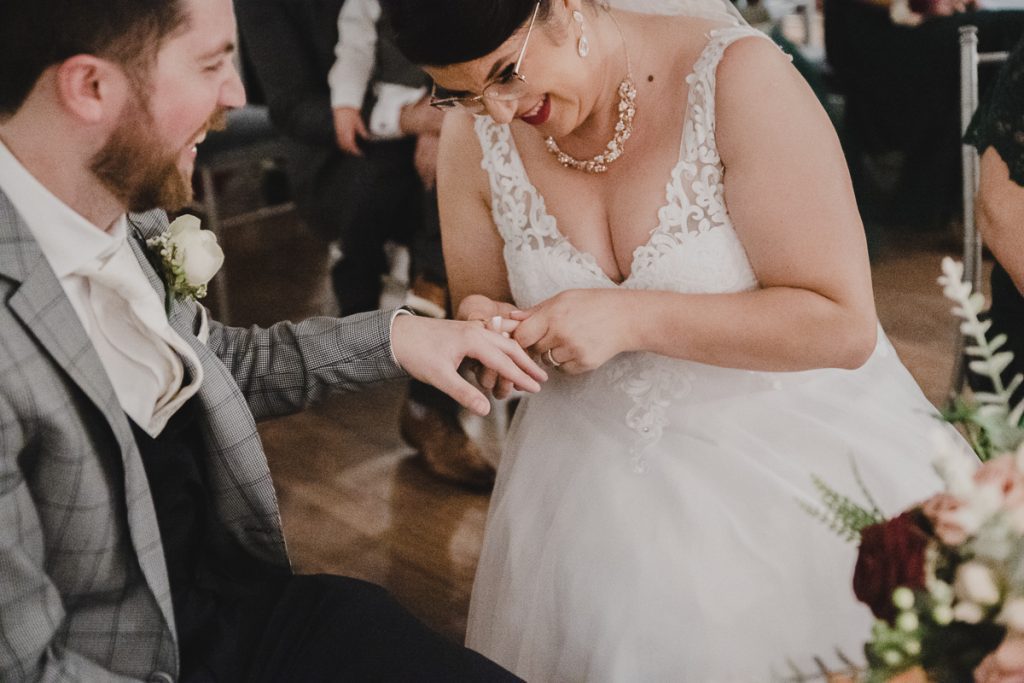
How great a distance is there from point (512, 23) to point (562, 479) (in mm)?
693

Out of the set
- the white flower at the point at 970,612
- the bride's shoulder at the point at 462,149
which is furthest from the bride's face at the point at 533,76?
the white flower at the point at 970,612

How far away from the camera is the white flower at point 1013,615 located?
2.27 feet

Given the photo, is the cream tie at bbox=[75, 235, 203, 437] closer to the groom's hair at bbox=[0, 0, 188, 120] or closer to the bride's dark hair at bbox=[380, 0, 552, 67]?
the groom's hair at bbox=[0, 0, 188, 120]

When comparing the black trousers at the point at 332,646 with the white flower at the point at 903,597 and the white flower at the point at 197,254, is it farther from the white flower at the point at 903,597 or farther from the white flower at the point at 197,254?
the white flower at the point at 903,597

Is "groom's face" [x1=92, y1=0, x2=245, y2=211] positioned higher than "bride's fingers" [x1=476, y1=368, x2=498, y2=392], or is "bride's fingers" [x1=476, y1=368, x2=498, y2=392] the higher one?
"groom's face" [x1=92, y1=0, x2=245, y2=211]

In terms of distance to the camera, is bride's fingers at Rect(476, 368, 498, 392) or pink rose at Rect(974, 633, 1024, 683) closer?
pink rose at Rect(974, 633, 1024, 683)

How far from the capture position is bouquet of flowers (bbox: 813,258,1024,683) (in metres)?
0.74

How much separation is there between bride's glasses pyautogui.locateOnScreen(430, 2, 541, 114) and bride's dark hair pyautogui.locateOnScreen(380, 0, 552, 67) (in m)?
0.04

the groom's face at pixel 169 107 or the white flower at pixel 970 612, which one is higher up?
the groom's face at pixel 169 107

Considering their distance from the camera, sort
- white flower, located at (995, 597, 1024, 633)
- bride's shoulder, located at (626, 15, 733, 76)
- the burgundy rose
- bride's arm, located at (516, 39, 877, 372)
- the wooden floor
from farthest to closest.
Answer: the wooden floor → bride's shoulder, located at (626, 15, 733, 76) → bride's arm, located at (516, 39, 877, 372) → the burgundy rose → white flower, located at (995, 597, 1024, 633)

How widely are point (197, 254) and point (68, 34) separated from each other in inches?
13.7

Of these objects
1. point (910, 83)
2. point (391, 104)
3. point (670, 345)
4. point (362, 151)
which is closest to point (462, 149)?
point (670, 345)

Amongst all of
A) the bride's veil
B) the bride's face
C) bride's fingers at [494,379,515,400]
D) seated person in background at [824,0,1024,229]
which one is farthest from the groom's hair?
seated person in background at [824,0,1024,229]

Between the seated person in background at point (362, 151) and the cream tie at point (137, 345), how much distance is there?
1.71m
